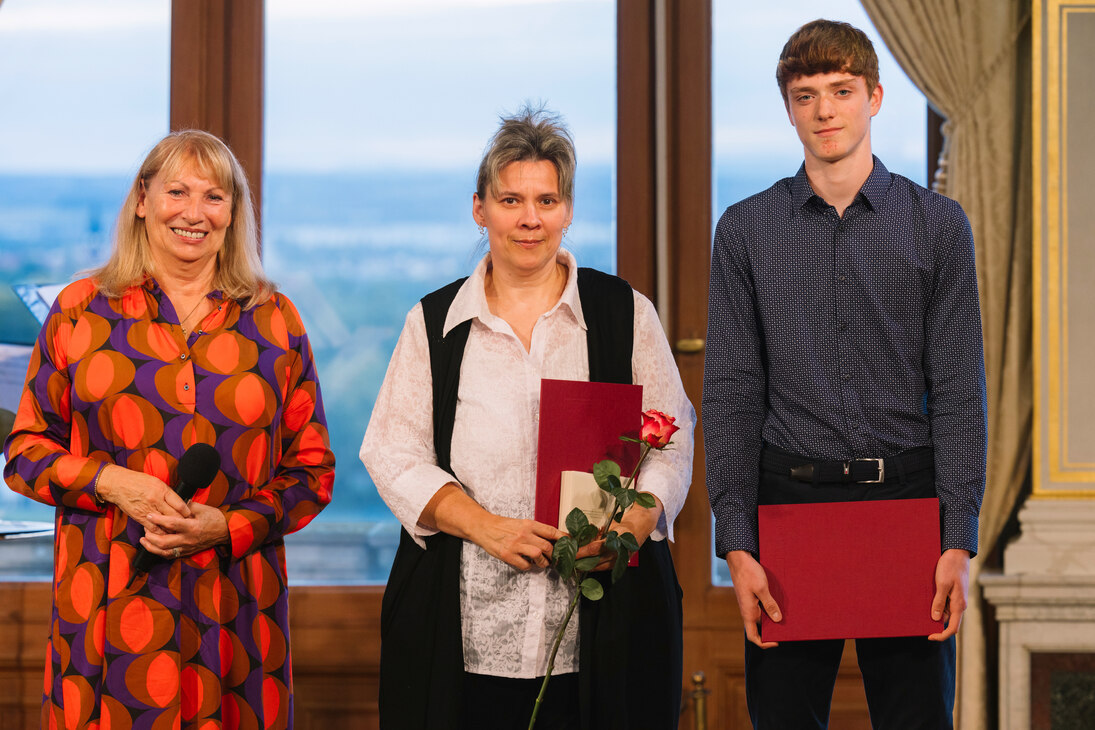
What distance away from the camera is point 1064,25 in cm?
285

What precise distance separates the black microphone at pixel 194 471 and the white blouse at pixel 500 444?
26 centimetres

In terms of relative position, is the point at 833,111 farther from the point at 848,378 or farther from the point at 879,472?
the point at 879,472

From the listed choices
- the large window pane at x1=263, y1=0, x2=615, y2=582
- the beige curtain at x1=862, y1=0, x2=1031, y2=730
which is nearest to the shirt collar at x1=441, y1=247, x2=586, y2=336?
the large window pane at x1=263, y1=0, x2=615, y2=582

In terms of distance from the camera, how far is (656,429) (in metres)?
1.60

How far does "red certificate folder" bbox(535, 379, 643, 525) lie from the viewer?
5.58 feet

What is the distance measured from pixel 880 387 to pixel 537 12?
2.01m

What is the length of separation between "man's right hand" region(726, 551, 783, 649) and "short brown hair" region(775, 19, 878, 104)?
0.78m

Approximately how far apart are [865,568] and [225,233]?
1338 millimetres

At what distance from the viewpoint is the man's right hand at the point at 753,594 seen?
1.64 metres

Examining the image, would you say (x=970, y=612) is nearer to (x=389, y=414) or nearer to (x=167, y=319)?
(x=389, y=414)

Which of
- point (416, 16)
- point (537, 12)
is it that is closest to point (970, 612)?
point (537, 12)

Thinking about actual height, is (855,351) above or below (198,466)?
above

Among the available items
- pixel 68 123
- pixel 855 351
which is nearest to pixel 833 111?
pixel 855 351

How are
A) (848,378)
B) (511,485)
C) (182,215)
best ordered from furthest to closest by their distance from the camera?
(182,215) < (511,485) < (848,378)
